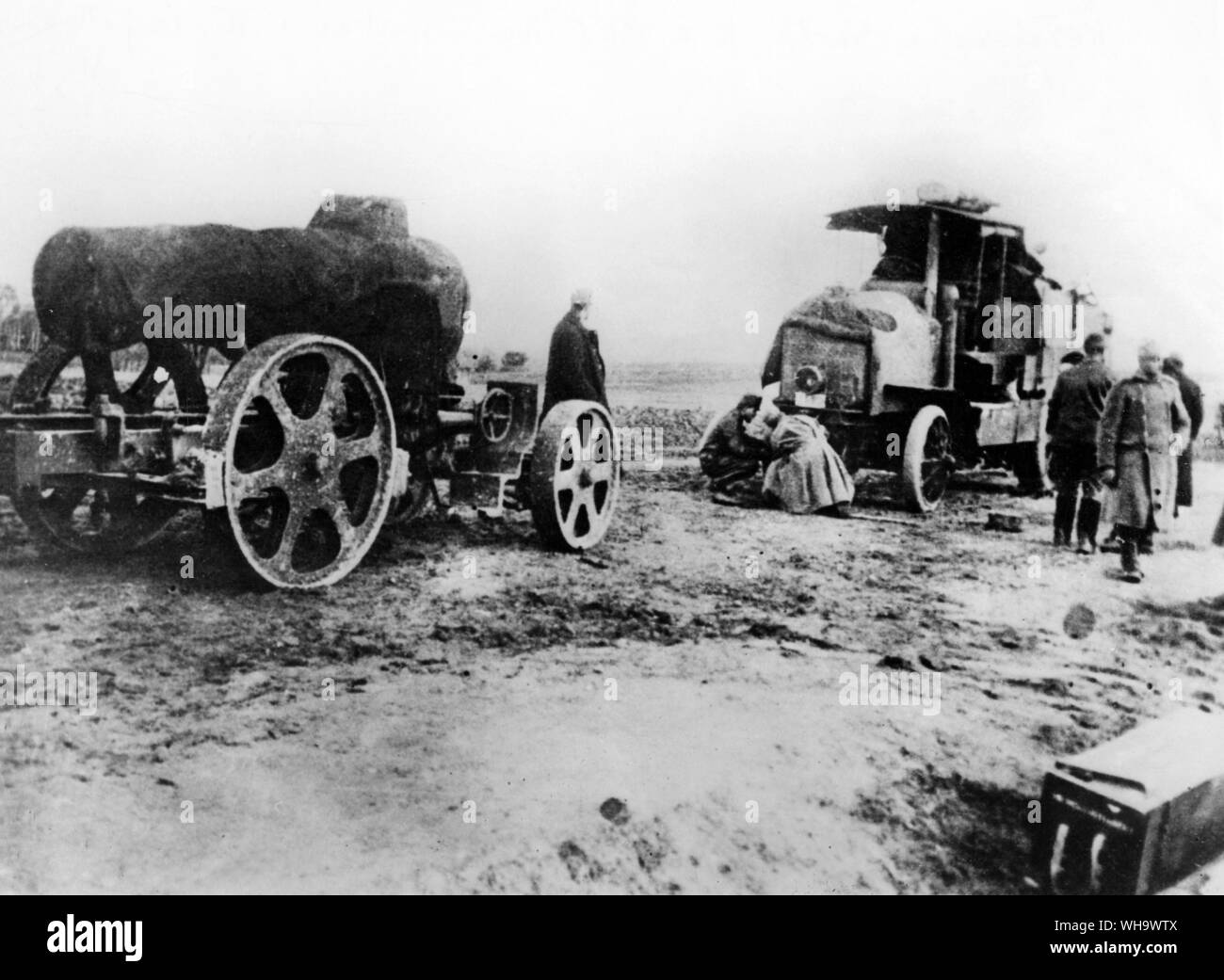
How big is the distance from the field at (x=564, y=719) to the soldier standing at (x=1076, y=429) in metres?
0.71

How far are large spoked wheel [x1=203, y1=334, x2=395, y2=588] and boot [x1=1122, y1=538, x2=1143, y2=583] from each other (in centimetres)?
358

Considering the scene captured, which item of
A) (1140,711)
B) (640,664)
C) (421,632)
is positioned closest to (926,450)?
(1140,711)

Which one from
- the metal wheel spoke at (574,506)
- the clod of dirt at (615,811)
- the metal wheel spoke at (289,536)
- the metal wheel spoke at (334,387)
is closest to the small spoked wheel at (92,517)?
the metal wheel spoke at (289,536)

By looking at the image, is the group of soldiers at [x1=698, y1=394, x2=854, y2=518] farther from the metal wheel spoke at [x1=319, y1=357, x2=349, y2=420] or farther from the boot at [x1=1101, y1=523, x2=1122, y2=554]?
the metal wheel spoke at [x1=319, y1=357, x2=349, y2=420]

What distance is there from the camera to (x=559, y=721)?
136 inches

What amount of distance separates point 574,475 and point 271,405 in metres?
1.75

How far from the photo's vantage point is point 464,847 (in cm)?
296

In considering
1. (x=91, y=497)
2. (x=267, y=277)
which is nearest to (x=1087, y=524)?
(x=267, y=277)

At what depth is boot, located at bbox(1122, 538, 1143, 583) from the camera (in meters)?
4.75

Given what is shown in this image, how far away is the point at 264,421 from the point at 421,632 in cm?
111

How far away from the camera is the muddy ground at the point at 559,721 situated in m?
2.95

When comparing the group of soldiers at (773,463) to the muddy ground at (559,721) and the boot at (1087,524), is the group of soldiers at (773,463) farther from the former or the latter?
the muddy ground at (559,721)
